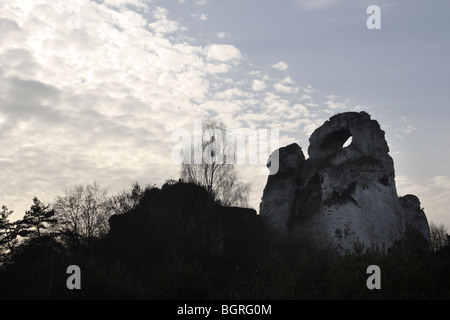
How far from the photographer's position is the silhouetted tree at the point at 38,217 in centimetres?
3706

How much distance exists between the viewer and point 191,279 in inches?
414

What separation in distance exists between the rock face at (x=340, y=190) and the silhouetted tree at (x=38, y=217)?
66.8 ft

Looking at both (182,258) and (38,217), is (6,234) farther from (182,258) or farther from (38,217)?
(182,258)

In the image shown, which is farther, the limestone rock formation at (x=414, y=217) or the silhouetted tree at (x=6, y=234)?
the limestone rock formation at (x=414, y=217)

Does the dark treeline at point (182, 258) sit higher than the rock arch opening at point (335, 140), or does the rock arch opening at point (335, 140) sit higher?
the rock arch opening at point (335, 140)

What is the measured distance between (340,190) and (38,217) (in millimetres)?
26932

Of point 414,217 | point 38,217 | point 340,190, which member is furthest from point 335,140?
point 38,217

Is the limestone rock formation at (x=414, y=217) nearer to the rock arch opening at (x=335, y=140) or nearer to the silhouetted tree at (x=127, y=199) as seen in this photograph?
the rock arch opening at (x=335, y=140)

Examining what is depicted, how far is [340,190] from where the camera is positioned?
119 ft

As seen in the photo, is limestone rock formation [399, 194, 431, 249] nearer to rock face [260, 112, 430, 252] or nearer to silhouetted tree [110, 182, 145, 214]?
rock face [260, 112, 430, 252]

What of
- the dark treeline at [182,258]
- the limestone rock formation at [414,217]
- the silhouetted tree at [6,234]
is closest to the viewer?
the dark treeline at [182,258]

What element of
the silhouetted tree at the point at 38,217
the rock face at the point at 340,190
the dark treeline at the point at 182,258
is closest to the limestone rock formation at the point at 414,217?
the rock face at the point at 340,190

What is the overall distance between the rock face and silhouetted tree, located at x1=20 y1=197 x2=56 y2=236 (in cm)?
2035
